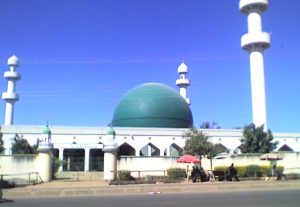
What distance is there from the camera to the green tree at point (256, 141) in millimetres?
42594

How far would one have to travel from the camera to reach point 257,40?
167 ft

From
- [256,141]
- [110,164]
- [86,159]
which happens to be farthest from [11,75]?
[256,141]

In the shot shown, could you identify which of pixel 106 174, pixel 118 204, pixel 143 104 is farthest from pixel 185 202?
pixel 143 104

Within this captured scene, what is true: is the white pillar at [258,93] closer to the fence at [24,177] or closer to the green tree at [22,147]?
the green tree at [22,147]

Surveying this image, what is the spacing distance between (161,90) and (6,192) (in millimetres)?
42697

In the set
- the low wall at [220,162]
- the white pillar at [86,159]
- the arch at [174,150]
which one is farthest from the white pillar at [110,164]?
the arch at [174,150]

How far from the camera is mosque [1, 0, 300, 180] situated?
168 ft

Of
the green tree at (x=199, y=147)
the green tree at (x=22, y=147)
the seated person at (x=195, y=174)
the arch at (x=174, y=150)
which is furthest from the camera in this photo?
the arch at (x=174, y=150)

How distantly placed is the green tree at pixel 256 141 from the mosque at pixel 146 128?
24.6 feet

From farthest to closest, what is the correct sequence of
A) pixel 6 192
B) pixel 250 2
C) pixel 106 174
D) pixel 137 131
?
pixel 137 131 < pixel 250 2 < pixel 106 174 < pixel 6 192

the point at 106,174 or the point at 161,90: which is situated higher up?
the point at 161,90

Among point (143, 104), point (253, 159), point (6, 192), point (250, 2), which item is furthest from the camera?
point (143, 104)

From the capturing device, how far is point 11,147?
5194cm

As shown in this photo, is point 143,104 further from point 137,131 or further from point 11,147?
point 11,147
